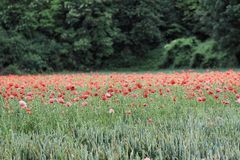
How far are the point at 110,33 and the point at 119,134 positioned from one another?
27141 mm

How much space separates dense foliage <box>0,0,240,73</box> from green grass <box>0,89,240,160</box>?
760 inches

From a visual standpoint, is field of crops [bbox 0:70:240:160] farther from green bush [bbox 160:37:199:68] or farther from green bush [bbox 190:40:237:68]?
green bush [bbox 160:37:199:68]

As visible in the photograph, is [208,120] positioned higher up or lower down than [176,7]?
lower down

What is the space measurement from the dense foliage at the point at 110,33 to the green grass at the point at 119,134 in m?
19.3

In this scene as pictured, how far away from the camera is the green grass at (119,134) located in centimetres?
337

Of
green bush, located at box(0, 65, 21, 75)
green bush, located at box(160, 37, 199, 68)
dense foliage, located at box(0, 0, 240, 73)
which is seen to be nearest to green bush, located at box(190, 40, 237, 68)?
dense foliage, located at box(0, 0, 240, 73)

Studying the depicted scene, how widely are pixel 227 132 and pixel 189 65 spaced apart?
25.3 meters

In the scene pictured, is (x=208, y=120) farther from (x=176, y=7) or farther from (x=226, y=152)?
(x=176, y=7)

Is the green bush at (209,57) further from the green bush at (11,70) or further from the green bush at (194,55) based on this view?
the green bush at (11,70)

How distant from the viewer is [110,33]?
1222 inches

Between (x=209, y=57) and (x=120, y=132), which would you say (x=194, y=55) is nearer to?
(x=209, y=57)

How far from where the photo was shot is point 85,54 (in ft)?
101

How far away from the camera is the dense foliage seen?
25984 mm

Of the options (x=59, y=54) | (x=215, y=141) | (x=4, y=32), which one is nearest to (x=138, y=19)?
(x=59, y=54)
